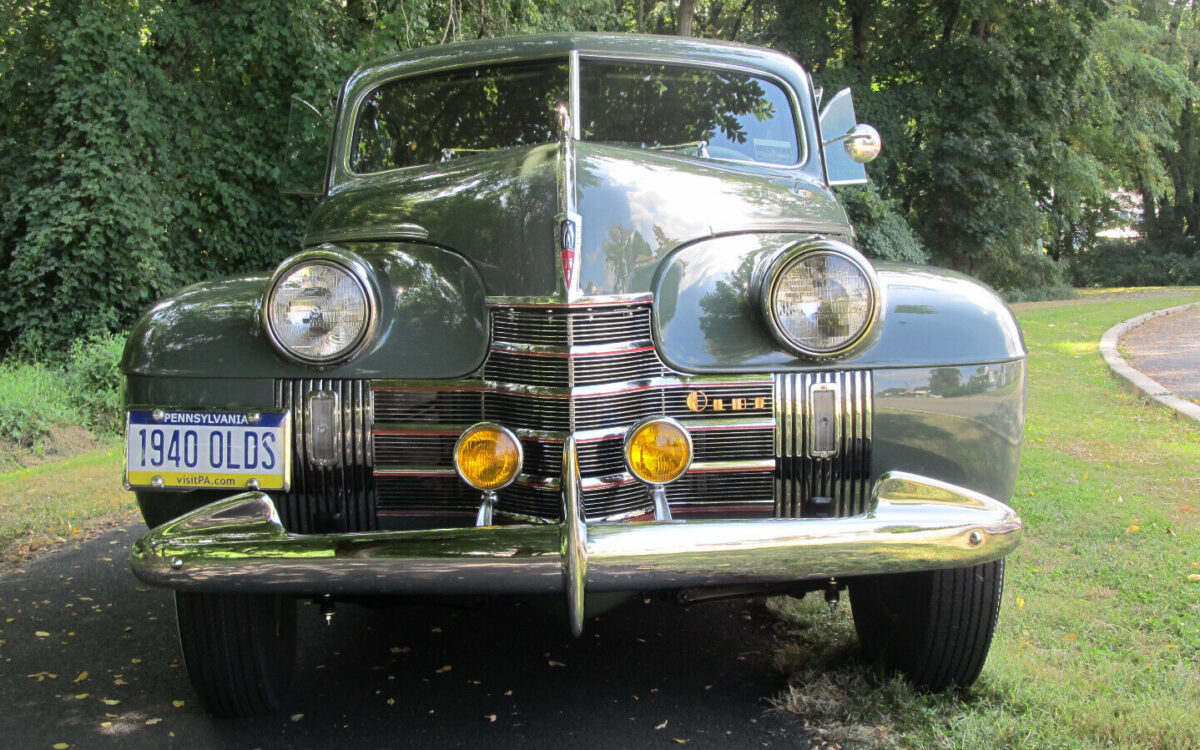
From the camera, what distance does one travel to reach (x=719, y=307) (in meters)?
2.62

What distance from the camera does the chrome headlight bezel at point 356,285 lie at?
100 inches

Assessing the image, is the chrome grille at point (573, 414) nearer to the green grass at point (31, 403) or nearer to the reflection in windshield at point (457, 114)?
the reflection in windshield at point (457, 114)

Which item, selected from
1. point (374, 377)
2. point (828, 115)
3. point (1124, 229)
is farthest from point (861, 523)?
point (1124, 229)

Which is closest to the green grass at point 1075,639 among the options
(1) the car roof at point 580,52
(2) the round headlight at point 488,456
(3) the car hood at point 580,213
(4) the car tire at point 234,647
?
(2) the round headlight at point 488,456

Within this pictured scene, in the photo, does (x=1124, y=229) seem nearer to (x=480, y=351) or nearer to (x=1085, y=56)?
(x=1085, y=56)

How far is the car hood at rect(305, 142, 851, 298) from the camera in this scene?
8.39 ft

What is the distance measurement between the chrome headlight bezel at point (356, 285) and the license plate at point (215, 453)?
0.17 metres

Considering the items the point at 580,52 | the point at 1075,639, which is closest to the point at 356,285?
the point at 580,52

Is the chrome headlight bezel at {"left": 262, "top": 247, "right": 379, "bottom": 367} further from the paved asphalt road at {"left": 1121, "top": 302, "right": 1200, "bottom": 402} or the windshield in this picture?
the paved asphalt road at {"left": 1121, "top": 302, "right": 1200, "bottom": 402}

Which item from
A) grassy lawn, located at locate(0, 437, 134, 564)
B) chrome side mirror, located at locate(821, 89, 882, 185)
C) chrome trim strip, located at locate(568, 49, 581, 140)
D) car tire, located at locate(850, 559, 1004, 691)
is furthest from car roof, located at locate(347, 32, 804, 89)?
grassy lawn, located at locate(0, 437, 134, 564)

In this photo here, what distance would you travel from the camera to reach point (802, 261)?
2.51 metres

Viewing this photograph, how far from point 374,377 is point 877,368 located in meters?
1.28

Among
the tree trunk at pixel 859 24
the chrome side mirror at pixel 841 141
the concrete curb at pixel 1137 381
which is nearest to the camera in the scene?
the chrome side mirror at pixel 841 141

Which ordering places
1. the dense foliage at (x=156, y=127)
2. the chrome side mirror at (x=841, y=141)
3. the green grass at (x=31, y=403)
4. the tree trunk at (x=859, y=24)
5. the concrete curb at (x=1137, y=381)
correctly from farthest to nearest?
the tree trunk at (x=859, y=24) < the dense foliage at (x=156, y=127) < the green grass at (x=31, y=403) < the concrete curb at (x=1137, y=381) < the chrome side mirror at (x=841, y=141)
